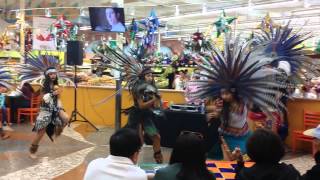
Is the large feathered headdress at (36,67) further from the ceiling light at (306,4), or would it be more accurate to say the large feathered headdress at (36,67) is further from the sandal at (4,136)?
the ceiling light at (306,4)

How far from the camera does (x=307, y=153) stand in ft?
21.8

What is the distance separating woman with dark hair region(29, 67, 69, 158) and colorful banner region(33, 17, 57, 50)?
13.8 feet

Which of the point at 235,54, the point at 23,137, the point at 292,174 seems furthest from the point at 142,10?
the point at 292,174

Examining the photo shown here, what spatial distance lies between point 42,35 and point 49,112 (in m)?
4.64

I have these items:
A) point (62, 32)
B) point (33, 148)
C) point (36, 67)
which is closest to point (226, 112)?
point (33, 148)

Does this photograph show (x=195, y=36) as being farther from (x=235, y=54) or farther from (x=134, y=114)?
(x=235, y=54)

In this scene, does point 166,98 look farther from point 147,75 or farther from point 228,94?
point 228,94

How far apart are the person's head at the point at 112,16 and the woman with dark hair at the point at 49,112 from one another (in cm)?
166

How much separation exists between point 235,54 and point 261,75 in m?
0.28

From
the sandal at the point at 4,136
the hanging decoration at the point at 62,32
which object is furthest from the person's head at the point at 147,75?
the hanging decoration at the point at 62,32

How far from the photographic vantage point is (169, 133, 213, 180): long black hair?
2090 mm

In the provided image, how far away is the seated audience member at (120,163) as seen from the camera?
7.27 ft

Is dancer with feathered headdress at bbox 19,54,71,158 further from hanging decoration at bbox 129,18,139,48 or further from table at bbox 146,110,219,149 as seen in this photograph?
hanging decoration at bbox 129,18,139,48

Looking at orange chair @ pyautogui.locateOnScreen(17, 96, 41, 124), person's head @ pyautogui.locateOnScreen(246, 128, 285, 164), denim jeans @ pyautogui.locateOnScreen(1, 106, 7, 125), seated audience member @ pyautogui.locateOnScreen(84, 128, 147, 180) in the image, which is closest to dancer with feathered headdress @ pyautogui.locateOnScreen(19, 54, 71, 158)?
denim jeans @ pyautogui.locateOnScreen(1, 106, 7, 125)
